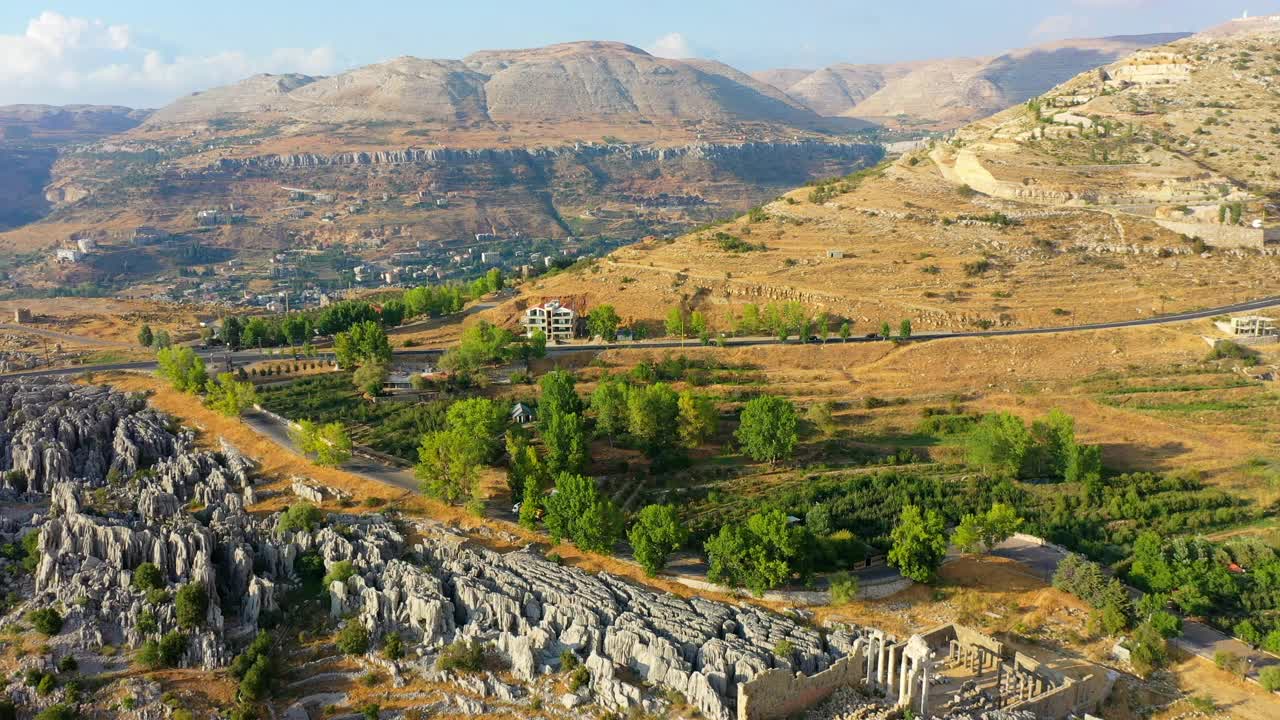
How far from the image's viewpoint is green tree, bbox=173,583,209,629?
3341 cm

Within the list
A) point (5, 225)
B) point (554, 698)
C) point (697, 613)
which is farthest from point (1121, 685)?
point (5, 225)

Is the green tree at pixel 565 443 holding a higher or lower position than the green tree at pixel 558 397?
lower

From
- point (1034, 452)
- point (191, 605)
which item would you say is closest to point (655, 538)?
point (191, 605)

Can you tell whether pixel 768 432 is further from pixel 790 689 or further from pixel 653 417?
pixel 790 689

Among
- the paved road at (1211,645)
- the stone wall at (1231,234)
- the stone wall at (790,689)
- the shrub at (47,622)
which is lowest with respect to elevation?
the paved road at (1211,645)

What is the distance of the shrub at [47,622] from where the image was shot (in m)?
33.1

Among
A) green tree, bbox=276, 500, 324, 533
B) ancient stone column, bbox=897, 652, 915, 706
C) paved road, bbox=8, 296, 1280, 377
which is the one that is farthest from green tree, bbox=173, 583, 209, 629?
paved road, bbox=8, 296, 1280, 377

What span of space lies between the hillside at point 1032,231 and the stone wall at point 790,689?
41998 millimetres

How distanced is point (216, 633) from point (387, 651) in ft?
20.8

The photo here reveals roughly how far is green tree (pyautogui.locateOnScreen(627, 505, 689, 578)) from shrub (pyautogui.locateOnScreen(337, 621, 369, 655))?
33.7 feet

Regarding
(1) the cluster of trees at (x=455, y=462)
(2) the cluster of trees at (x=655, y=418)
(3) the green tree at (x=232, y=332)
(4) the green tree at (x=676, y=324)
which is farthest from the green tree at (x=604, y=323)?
(3) the green tree at (x=232, y=332)

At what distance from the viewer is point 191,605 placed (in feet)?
110

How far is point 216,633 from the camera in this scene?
109ft

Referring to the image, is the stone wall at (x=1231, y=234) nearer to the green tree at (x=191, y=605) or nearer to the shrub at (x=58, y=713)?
the green tree at (x=191, y=605)
